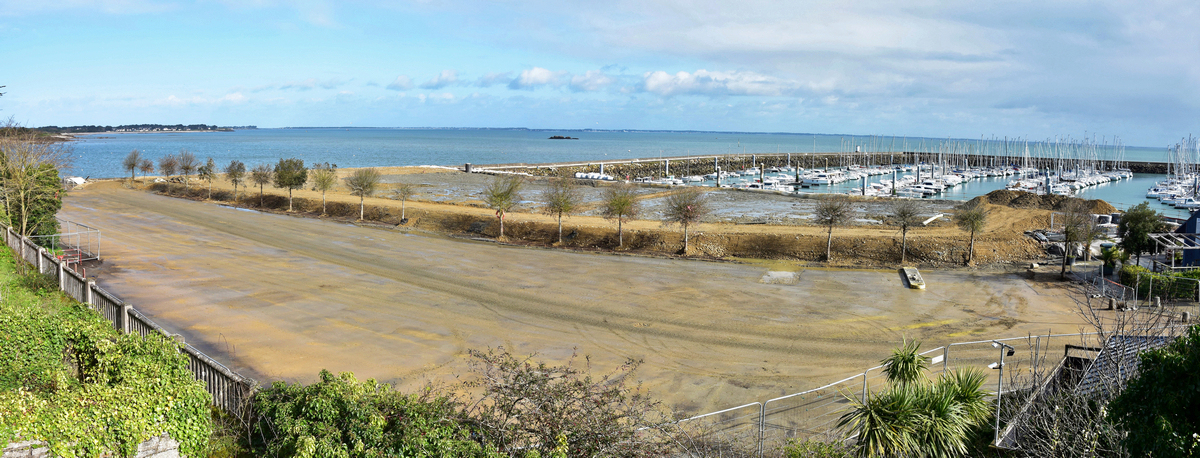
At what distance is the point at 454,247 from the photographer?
37375 mm

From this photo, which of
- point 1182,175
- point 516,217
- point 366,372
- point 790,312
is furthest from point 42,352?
point 1182,175

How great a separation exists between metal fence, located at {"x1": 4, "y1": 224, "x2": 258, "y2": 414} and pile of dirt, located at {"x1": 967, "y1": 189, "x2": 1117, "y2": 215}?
5913cm

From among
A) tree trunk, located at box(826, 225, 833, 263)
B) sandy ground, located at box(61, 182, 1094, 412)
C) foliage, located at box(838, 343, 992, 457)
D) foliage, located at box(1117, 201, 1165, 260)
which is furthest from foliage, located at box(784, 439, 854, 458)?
foliage, located at box(1117, 201, 1165, 260)

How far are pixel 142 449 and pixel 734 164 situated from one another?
14347 centimetres

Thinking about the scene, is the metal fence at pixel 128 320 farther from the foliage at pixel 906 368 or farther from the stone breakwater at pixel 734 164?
the stone breakwater at pixel 734 164

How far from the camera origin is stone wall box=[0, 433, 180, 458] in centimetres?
855

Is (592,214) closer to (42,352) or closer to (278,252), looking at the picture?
(278,252)

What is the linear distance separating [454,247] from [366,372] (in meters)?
A: 19.8

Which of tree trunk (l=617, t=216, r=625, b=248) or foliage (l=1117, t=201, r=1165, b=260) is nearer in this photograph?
foliage (l=1117, t=201, r=1165, b=260)

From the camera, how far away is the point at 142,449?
32.0 ft

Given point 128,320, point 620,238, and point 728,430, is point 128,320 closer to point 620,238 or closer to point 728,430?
point 728,430

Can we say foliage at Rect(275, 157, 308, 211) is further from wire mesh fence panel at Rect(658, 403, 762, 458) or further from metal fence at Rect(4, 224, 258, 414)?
wire mesh fence panel at Rect(658, 403, 762, 458)

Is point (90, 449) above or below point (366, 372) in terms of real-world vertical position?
above

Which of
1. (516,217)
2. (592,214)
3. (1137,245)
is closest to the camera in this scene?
(1137,245)
